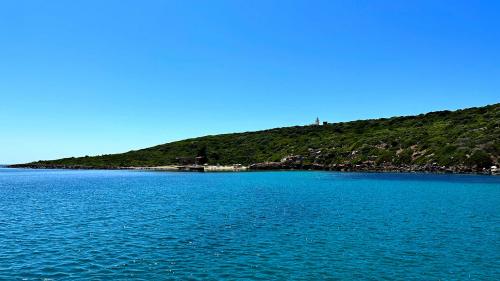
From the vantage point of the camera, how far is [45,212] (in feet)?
164

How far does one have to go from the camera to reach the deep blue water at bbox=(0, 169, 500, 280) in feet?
81.9

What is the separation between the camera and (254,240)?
111ft

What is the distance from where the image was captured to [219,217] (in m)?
45.4

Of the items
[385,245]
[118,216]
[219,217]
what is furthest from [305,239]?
[118,216]

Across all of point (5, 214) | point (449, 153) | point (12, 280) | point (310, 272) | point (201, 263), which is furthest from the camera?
point (449, 153)

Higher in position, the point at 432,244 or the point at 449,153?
the point at 449,153

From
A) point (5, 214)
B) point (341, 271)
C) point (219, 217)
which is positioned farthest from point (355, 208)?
point (5, 214)

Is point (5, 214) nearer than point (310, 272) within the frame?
No

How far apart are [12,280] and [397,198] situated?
53967mm

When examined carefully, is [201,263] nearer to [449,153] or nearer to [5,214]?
[5,214]

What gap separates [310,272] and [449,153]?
128 meters

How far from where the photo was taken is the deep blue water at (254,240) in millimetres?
24969

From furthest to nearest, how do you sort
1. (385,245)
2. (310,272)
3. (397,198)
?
(397,198)
(385,245)
(310,272)

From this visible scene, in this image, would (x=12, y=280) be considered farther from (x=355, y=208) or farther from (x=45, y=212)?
(x=355, y=208)
